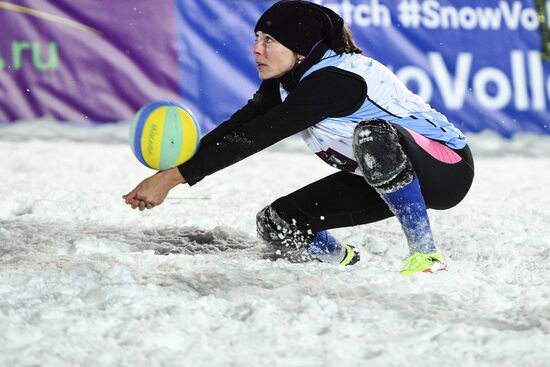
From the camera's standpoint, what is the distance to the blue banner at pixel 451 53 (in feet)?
23.4

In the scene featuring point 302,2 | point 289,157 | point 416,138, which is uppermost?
point 302,2

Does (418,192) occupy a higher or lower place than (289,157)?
higher

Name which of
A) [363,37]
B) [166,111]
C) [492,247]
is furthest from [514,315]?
[363,37]

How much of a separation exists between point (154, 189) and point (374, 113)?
0.85 metres

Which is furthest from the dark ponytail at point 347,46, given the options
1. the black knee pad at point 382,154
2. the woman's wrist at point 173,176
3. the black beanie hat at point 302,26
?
the woman's wrist at point 173,176

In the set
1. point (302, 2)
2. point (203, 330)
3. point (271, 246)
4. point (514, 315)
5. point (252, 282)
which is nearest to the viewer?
point (203, 330)

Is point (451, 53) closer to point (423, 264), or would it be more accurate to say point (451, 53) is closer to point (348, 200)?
point (348, 200)

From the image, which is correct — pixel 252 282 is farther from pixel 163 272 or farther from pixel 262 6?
pixel 262 6

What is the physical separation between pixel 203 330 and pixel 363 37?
16.3ft

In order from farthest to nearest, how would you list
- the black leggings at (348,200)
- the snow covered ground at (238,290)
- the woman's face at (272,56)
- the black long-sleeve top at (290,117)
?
1. the black leggings at (348,200)
2. the woman's face at (272,56)
3. the black long-sleeve top at (290,117)
4. the snow covered ground at (238,290)

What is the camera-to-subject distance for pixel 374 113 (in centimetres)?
331

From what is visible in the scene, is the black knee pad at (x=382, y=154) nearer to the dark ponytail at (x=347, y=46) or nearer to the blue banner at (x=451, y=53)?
the dark ponytail at (x=347, y=46)

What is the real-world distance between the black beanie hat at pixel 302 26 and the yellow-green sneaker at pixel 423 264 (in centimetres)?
81

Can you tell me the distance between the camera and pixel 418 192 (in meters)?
3.22
